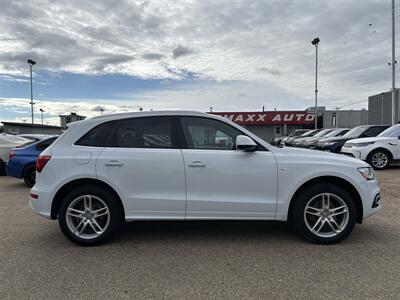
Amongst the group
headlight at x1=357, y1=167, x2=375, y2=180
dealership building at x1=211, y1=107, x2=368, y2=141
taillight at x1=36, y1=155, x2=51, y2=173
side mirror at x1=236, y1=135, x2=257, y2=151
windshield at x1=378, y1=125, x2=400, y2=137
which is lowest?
headlight at x1=357, y1=167, x2=375, y2=180

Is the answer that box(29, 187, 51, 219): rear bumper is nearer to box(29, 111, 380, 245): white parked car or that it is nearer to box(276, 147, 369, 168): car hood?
box(29, 111, 380, 245): white parked car

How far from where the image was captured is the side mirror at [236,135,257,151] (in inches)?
181

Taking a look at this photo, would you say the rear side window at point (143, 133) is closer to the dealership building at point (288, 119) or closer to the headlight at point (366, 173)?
the headlight at point (366, 173)

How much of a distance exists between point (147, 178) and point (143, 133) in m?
0.62

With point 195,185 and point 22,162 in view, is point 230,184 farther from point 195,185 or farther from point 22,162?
point 22,162

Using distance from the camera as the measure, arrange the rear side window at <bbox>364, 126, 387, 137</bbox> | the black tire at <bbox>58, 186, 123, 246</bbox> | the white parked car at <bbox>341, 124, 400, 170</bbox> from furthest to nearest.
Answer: the rear side window at <bbox>364, 126, 387, 137</bbox> → the white parked car at <bbox>341, 124, 400, 170</bbox> → the black tire at <bbox>58, 186, 123, 246</bbox>

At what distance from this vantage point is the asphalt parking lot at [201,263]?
3471mm

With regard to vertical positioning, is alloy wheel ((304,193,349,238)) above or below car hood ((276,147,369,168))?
below

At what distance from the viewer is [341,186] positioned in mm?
4910

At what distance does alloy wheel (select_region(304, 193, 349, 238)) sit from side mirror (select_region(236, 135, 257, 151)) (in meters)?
1.03

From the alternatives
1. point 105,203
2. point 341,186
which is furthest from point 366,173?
point 105,203

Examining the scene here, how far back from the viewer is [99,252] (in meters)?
4.54

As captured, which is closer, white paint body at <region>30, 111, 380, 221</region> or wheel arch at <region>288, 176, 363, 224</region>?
white paint body at <region>30, 111, 380, 221</region>

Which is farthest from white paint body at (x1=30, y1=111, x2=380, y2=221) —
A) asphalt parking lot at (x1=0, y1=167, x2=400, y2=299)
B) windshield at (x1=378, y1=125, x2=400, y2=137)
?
windshield at (x1=378, y1=125, x2=400, y2=137)
